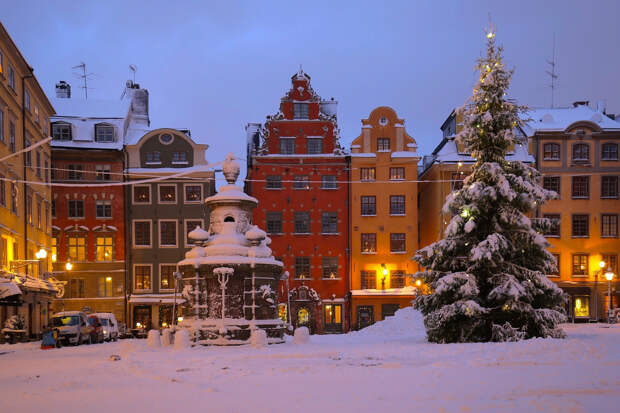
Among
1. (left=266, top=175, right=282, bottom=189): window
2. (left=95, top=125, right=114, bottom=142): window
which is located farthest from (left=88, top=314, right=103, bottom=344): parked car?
(left=95, top=125, right=114, bottom=142): window

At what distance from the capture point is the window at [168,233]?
162 ft

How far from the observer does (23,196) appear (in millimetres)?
38781

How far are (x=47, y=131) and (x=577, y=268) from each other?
3893cm

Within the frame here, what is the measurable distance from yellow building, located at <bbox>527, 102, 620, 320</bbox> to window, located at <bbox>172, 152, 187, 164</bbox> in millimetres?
25494

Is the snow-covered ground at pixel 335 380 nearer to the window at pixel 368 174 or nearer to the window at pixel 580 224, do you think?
the window at pixel 368 174

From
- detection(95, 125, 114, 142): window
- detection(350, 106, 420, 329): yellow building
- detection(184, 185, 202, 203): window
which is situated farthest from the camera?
detection(95, 125, 114, 142): window

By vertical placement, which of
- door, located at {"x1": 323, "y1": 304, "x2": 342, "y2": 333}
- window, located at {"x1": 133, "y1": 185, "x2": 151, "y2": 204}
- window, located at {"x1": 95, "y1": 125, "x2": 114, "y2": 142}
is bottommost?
door, located at {"x1": 323, "y1": 304, "x2": 342, "y2": 333}

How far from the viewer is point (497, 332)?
2109 centimetres

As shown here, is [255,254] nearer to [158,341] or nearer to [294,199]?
[158,341]

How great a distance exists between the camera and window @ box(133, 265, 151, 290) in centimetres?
4906

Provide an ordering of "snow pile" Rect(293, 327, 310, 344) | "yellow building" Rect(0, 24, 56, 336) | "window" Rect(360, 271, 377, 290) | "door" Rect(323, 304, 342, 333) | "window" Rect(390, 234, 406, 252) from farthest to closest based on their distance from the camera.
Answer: "window" Rect(390, 234, 406, 252) < "window" Rect(360, 271, 377, 290) < "door" Rect(323, 304, 342, 333) < "yellow building" Rect(0, 24, 56, 336) < "snow pile" Rect(293, 327, 310, 344)

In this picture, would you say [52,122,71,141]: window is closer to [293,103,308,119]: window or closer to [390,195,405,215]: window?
[293,103,308,119]: window

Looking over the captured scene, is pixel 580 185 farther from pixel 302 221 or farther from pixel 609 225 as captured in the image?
pixel 302 221

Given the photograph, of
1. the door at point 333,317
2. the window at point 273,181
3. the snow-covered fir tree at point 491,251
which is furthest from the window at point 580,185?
the snow-covered fir tree at point 491,251
